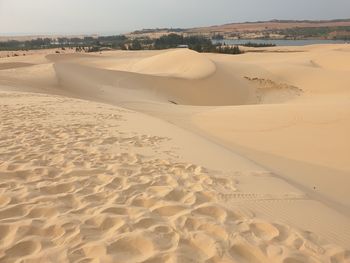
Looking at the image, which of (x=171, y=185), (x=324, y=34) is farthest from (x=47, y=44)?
(x=171, y=185)

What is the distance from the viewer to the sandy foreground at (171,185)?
281 centimetres

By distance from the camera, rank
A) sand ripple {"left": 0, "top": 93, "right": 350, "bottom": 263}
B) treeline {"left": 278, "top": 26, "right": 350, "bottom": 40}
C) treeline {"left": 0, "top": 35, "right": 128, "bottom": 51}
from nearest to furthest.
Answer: sand ripple {"left": 0, "top": 93, "right": 350, "bottom": 263}
treeline {"left": 0, "top": 35, "right": 128, "bottom": 51}
treeline {"left": 278, "top": 26, "right": 350, "bottom": 40}

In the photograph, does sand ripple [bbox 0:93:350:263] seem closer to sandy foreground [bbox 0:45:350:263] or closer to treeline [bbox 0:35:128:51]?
sandy foreground [bbox 0:45:350:263]

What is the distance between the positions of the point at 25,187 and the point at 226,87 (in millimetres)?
16462

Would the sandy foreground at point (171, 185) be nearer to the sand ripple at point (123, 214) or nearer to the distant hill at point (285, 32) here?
the sand ripple at point (123, 214)

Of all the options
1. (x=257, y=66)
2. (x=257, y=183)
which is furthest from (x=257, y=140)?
(x=257, y=66)

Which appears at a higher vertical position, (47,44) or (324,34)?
(47,44)

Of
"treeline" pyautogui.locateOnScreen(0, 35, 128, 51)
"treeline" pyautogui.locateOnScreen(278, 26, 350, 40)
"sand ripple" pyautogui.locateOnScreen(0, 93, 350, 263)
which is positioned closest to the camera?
"sand ripple" pyautogui.locateOnScreen(0, 93, 350, 263)

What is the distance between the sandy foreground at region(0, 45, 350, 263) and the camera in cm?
281

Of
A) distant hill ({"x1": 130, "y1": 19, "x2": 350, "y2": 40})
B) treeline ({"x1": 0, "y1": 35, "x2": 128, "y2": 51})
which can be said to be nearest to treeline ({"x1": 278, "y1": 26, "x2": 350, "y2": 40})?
distant hill ({"x1": 130, "y1": 19, "x2": 350, "y2": 40})

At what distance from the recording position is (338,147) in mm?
7148

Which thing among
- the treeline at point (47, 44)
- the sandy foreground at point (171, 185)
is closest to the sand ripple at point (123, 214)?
the sandy foreground at point (171, 185)

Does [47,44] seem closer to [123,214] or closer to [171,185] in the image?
[171,185]

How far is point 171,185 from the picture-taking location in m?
4.05
